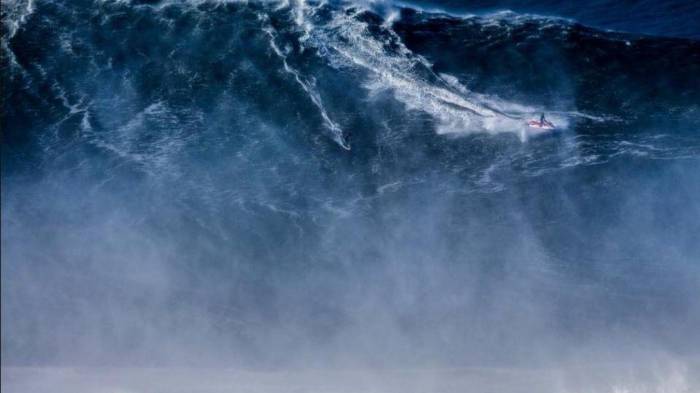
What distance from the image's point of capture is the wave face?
167 ft

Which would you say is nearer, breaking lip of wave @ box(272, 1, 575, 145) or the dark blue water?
breaking lip of wave @ box(272, 1, 575, 145)

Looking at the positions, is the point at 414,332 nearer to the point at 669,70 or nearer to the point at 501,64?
the point at 501,64

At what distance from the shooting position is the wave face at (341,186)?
167 ft

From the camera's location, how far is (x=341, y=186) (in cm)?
5684

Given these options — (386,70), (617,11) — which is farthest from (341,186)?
(617,11)

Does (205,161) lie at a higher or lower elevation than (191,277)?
higher

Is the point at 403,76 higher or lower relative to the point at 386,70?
lower

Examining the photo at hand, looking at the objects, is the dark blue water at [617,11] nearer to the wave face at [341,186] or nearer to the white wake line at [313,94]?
the wave face at [341,186]

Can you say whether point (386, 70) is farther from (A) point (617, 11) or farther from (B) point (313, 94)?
(A) point (617, 11)

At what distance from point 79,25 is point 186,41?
10537mm

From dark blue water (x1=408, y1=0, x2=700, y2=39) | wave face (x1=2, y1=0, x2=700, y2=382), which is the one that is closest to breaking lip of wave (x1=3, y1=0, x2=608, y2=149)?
wave face (x1=2, y1=0, x2=700, y2=382)

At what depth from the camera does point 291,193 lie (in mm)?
56625

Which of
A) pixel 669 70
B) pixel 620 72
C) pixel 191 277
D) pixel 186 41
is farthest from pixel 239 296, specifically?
pixel 669 70

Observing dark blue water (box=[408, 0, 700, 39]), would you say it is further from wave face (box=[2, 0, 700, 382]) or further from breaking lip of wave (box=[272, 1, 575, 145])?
breaking lip of wave (box=[272, 1, 575, 145])
